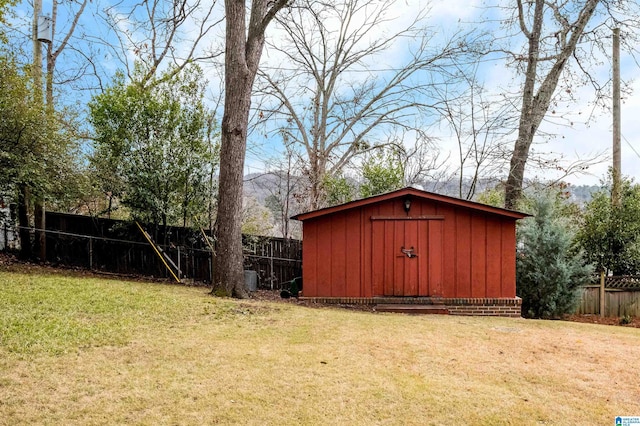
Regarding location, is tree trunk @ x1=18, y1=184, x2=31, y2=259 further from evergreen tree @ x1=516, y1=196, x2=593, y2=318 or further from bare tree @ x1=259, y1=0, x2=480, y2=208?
evergreen tree @ x1=516, y1=196, x2=593, y2=318

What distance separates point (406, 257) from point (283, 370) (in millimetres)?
5915

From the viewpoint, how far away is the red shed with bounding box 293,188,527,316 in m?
9.29

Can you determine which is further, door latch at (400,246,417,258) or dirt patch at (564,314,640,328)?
dirt patch at (564,314,640,328)

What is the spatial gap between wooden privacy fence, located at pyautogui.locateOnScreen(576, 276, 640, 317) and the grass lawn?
5793 mm

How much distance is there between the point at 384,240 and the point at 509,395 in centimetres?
599

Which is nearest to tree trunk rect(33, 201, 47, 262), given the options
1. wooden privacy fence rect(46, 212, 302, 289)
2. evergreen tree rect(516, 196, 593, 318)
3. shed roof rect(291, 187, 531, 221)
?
wooden privacy fence rect(46, 212, 302, 289)

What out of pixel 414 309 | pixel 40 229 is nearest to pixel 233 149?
pixel 414 309

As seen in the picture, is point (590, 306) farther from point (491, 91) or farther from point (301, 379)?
point (301, 379)

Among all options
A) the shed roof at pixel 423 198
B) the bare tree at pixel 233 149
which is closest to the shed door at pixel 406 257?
the shed roof at pixel 423 198

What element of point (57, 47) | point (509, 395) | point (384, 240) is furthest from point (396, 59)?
point (509, 395)

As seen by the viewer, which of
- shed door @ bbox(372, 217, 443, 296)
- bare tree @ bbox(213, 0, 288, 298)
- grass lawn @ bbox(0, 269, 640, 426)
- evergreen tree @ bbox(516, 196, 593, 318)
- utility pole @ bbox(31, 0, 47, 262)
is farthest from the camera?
utility pole @ bbox(31, 0, 47, 262)

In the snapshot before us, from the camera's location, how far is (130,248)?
12.2 metres

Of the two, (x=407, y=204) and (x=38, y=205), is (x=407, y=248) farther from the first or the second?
(x=38, y=205)

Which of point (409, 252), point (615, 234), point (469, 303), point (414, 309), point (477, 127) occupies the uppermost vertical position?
point (477, 127)
